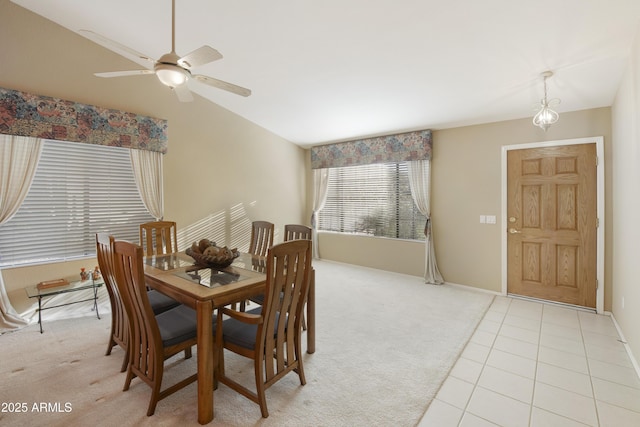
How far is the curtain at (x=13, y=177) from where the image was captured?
2.91m

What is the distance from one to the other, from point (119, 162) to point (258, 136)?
7.28 ft

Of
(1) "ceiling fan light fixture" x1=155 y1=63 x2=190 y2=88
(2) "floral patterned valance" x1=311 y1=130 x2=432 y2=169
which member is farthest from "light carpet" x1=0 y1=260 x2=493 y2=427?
(2) "floral patterned valance" x1=311 y1=130 x2=432 y2=169

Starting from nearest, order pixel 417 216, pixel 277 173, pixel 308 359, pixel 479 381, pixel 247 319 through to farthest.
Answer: pixel 247 319 → pixel 479 381 → pixel 308 359 → pixel 417 216 → pixel 277 173

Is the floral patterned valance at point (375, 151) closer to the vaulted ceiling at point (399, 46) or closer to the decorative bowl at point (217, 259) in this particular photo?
the vaulted ceiling at point (399, 46)

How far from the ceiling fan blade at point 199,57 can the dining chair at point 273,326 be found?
134 centimetres

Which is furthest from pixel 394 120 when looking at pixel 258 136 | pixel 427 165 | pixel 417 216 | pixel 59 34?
pixel 59 34

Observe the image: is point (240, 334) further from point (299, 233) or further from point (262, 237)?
point (262, 237)

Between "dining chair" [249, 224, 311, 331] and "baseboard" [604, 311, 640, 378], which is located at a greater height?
"dining chair" [249, 224, 311, 331]

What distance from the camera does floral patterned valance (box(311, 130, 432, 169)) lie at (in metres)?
4.59

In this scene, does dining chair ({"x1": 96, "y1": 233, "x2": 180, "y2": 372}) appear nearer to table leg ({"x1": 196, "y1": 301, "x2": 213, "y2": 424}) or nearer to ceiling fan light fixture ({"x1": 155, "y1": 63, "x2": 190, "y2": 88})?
table leg ({"x1": 196, "y1": 301, "x2": 213, "y2": 424})

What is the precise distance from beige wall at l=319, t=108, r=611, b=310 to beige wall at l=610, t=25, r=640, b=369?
710 mm

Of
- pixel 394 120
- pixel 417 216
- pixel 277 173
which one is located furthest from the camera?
pixel 277 173

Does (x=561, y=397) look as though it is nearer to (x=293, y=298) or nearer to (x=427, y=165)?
(x=293, y=298)

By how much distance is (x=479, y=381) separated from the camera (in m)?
2.17
